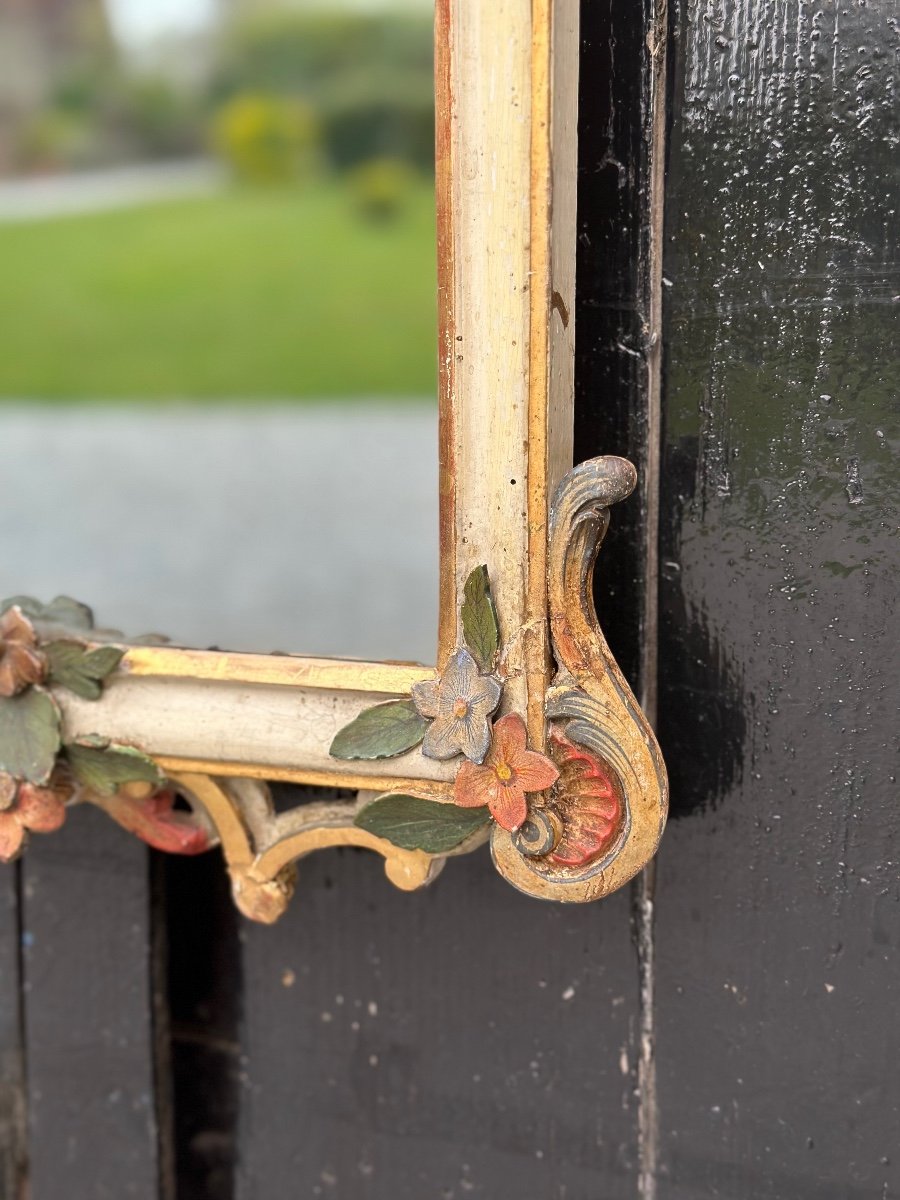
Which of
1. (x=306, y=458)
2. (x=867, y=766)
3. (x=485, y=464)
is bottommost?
(x=306, y=458)

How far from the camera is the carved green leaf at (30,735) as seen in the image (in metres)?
0.59

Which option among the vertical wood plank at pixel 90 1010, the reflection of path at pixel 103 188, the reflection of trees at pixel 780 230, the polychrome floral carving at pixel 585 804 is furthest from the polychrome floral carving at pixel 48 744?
the reflection of path at pixel 103 188

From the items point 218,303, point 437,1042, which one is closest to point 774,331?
point 437,1042

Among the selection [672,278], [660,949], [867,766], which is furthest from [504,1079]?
[672,278]

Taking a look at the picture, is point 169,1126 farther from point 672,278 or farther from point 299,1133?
point 672,278

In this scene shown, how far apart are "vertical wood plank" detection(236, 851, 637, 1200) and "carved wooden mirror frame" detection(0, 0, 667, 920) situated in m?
0.09

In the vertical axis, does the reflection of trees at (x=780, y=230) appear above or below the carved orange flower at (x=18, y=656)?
above

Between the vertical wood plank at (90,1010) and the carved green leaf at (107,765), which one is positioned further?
the vertical wood plank at (90,1010)

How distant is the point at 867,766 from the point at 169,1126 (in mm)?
467

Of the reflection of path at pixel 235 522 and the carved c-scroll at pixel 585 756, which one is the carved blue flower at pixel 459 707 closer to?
the carved c-scroll at pixel 585 756

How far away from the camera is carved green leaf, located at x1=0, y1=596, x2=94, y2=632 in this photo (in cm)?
62

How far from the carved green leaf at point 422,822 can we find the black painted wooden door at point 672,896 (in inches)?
4.1

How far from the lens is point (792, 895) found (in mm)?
590

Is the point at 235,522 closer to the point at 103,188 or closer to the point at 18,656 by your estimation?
the point at 18,656
